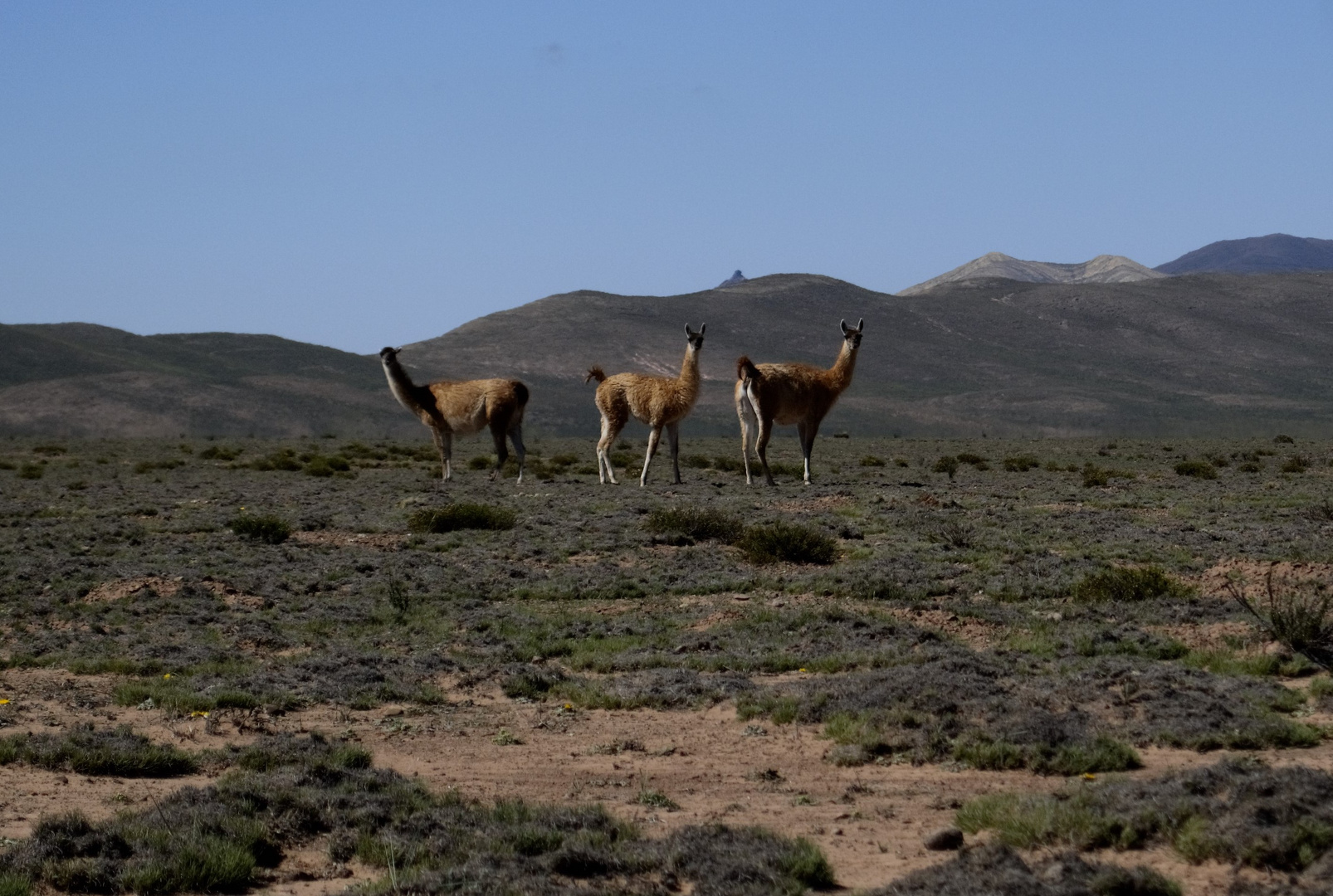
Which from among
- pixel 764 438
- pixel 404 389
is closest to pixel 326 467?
pixel 404 389

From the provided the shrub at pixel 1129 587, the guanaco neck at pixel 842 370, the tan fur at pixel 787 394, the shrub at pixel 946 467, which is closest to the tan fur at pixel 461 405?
the tan fur at pixel 787 394

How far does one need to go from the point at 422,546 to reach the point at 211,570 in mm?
2875

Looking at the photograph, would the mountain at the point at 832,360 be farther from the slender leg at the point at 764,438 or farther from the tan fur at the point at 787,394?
the slender leg at the point at 764,438

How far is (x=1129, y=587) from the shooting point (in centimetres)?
1254

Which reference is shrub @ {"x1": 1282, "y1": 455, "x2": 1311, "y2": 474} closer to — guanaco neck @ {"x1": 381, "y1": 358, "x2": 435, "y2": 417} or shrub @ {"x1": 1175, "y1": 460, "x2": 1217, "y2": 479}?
shrub @ {"x1": 1175, "y1": 460, "x2": 1217, "y2": 479}

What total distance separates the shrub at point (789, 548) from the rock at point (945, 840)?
9.23m

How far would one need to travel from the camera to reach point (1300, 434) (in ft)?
255

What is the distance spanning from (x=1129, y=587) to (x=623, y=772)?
20.2 ft

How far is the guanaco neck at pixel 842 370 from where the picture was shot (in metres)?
24.9

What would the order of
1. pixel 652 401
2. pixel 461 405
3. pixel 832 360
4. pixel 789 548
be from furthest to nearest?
pixel 832 360
pixel 461 405
pixel 652 401
pixel 789 548

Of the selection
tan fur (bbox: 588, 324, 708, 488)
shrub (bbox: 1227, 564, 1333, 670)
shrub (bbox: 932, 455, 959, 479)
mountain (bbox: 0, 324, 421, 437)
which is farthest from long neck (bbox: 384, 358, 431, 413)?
mountain (bbox: 0, 324, 421, 437)

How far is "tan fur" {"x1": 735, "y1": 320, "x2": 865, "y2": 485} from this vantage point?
23953 mm

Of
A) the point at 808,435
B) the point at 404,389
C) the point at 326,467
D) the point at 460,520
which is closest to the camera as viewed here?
the point at 460,520

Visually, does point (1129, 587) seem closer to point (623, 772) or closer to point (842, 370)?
point (623, 772)
